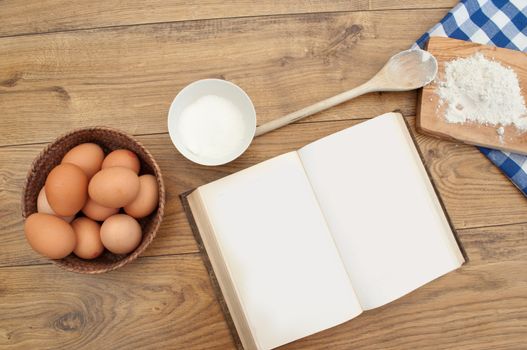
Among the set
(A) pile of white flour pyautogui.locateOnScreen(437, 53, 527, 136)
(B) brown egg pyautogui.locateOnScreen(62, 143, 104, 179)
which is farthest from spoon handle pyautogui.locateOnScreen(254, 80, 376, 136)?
(B) brown egg pyautogui.locateOnScreen(62, 143, 104, 179)

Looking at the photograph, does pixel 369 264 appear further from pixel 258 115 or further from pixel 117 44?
pixel 117 44

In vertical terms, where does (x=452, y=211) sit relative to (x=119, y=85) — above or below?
below

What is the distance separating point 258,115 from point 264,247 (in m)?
0.21

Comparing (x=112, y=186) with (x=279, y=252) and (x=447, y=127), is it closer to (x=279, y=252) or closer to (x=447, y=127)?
(x=279, y=252)

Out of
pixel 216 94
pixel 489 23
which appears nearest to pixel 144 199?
pixel 216 94

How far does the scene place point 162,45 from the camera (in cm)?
69

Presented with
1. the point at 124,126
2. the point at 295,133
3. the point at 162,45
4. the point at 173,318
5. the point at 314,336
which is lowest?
the point at 314,336

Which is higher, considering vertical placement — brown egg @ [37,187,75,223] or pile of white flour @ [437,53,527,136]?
brown egg @ [37,187,75,223]

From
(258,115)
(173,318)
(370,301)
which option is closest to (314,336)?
(370,301)

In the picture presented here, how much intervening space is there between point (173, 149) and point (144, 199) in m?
0.12

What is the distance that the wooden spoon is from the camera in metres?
0.67

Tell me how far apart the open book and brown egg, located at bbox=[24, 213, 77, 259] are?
6.9 inches

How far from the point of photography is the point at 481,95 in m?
0.67

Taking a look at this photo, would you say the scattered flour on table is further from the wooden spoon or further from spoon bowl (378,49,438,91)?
spoon bowl (378,49,438,91)
